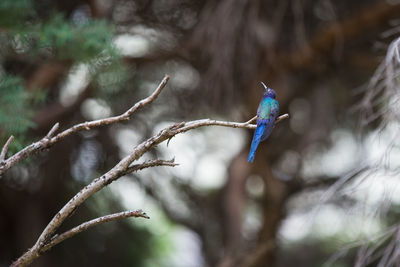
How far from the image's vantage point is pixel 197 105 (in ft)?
17.5

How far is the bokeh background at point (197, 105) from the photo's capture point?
4492mm

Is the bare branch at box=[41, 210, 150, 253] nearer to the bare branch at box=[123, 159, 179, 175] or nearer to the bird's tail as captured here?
the bare branch at box=[123, 159, 179, 175]

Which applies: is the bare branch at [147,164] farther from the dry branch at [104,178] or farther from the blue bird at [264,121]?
the blue bird at [264,121]

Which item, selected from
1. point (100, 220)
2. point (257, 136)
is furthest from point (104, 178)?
point (257, 136)

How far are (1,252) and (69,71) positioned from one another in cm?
295

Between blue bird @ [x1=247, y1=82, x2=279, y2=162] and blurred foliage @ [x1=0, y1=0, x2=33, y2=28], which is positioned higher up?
blurred foliage @ [x1=0, y1=0, x2=33, y2=28]

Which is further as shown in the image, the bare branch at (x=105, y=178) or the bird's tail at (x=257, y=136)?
the bird's tail at (x=257, y=136)

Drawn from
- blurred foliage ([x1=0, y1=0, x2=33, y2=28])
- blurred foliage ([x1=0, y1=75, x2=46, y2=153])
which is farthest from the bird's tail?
blurred foliage ([x1=0, y1=0, x2=33, y2=28])

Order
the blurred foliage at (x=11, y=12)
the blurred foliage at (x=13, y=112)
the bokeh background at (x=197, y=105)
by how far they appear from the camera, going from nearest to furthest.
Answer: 1. the blurred foliage at (x=13, y=112)
2. the blurred foliage at (x=11, y=12)
3. the bokeh background at (x=197, y=105)

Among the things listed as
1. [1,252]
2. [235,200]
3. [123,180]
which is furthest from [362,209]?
[1,252]

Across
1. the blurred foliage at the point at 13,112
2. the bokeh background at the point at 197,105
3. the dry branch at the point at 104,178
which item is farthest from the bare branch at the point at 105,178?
the bokeh background at the point at 197,105

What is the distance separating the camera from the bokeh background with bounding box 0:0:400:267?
4.49 metres

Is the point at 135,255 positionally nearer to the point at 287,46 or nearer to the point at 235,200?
the point at 235,200

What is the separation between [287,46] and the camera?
207 inches
